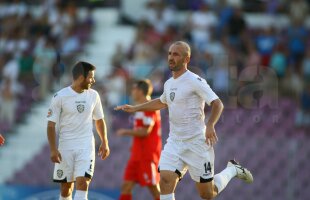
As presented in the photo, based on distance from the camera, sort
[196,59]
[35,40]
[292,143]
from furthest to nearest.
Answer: [35,40]
[196,59]
[292,143]

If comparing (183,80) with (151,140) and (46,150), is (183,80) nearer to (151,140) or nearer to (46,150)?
(151,140)

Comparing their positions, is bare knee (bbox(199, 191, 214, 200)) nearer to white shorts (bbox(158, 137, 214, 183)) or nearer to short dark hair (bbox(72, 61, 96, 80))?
white shorts (bbox(158, 137, 214, 183))

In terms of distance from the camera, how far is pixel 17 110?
21.0 meters

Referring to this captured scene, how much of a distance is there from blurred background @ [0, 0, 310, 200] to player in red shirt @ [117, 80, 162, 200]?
1.84 meters

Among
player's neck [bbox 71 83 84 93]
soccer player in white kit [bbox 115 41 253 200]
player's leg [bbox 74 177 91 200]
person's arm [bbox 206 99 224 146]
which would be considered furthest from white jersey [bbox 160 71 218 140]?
player's leg [bbox 74 177 91 200]

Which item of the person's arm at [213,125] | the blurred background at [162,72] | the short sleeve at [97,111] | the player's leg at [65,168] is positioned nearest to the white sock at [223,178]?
the person's arm at [213,125]

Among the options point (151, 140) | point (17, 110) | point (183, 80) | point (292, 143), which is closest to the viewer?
point (183, 80)

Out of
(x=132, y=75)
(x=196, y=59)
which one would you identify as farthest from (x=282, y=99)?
(x=132, y=75)

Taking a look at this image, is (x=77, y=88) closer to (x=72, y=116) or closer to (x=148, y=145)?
(x=72, y=116)

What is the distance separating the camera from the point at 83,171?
11.9 metres

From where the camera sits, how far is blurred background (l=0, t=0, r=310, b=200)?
18.1 metres

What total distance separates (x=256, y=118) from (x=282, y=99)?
67 cm

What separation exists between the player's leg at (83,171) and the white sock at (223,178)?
5.65ft

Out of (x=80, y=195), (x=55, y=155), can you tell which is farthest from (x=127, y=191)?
(x=55, y=155)
